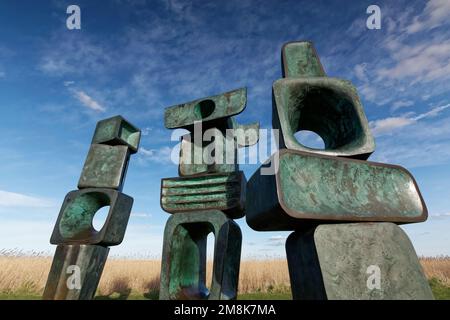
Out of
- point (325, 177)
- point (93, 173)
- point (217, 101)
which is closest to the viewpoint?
point (325, 177)

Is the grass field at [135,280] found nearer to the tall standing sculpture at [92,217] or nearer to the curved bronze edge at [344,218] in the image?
Answer: the tall standing sculpture at [92,217]

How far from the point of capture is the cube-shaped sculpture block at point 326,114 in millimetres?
1951

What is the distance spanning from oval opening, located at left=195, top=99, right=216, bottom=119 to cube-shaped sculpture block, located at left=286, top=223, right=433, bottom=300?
212 centimetres

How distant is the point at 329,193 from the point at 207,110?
213 cm

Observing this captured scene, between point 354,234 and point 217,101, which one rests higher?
point 217,101

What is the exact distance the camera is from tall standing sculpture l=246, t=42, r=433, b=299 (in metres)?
1.56

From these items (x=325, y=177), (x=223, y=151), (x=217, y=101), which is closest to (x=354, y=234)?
(x=325, y=177)

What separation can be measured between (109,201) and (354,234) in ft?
8.85

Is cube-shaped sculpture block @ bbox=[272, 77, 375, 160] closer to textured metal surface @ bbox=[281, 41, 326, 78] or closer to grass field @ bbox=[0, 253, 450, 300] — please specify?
textured metal surface @ bbox=[281, 41, 326, 78]

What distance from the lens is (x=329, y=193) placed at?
1.74 metres

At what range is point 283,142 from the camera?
6.33ft

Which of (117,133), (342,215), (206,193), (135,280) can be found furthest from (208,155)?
(135,280)
